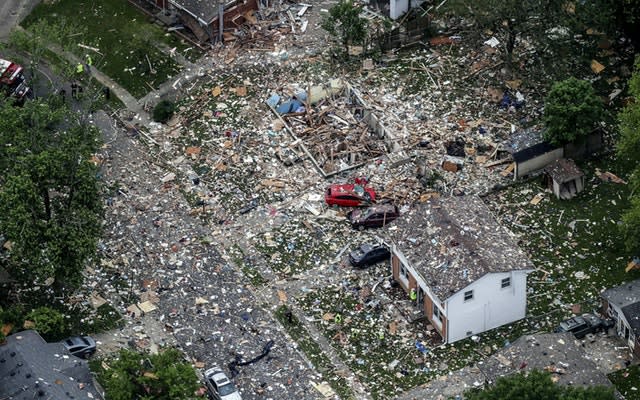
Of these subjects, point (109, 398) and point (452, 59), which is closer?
point (109, 398)

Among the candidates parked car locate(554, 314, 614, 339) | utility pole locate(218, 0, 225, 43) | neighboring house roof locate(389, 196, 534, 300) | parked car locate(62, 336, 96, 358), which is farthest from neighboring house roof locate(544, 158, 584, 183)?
parked car locate(62, 336, 96, 358)

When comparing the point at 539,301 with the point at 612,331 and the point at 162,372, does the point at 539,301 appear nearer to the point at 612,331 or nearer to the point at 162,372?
the point at 612,331

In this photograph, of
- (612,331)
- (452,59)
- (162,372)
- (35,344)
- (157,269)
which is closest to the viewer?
(162,372)

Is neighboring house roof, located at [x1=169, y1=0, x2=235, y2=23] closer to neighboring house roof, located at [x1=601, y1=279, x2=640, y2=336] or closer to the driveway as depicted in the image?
the driveway

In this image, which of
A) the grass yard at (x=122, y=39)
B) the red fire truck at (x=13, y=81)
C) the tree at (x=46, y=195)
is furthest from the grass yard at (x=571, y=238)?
the red fire truck at (x=13, y=81)

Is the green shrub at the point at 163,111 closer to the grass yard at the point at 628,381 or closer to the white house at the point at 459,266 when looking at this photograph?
the white house at the point at 459,266

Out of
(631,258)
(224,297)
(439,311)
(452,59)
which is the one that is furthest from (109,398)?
(452,59)
